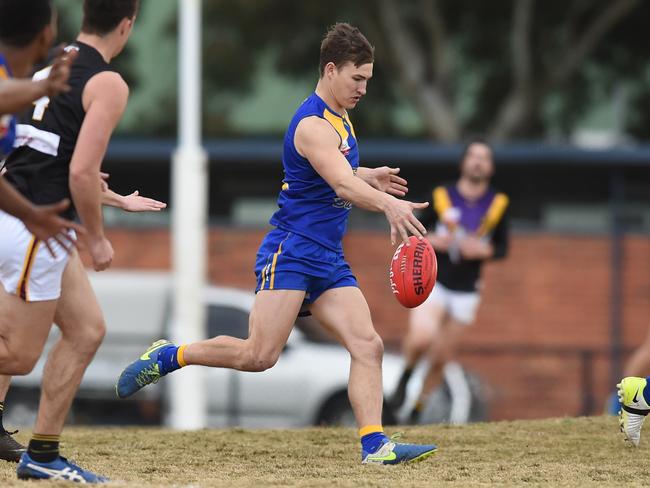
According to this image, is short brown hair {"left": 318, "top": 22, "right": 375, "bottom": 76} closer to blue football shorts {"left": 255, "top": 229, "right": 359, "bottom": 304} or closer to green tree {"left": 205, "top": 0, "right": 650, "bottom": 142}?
blue football shorts {"left": 255, "top": 229, "right": 359, "bottom": 304}

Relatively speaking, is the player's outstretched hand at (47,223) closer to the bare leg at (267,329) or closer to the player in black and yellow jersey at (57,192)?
the player in black and yellow jersey at (57,192)

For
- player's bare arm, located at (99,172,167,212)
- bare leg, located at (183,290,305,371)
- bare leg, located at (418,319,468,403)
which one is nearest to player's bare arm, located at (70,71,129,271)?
player's bare arm, located at (99,172,167,212)

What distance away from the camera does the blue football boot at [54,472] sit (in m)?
6.68

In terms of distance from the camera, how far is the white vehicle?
16.2 metres

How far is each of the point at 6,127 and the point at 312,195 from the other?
2088 mm

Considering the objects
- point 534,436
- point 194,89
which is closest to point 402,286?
point 534,436

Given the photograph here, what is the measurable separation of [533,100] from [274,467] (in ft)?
56.9

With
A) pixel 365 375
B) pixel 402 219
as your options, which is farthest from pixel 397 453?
pixel 402 219

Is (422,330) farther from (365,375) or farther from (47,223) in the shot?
(47,223)

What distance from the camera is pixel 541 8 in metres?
24.8

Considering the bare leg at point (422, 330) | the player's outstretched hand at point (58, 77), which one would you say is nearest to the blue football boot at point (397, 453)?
the player's outstretched hand at point (58, 77)

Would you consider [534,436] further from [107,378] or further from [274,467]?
[107,378]

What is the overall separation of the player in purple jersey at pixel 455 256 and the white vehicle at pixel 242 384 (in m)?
3.46

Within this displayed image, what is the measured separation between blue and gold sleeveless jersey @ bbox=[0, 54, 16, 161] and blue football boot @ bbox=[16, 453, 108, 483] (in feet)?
5.10
